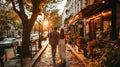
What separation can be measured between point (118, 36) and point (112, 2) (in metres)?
1.77

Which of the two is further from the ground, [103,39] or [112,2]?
[112,2]

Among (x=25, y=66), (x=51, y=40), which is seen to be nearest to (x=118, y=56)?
(x=25, y=66)

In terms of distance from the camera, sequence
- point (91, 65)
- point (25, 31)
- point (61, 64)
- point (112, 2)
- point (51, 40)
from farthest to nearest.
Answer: point (25, 31) < point (51, 40) < point (112, 2) < point (61, 64) < point (91, 65)

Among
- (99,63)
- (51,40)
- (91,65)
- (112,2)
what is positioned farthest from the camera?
(51,40)

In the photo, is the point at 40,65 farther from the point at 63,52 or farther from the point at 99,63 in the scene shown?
the point at 99,63

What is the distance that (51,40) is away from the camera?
15.4 meters

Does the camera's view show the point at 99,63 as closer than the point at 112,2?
Yes

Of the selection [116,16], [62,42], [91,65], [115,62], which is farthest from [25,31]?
[115,62]

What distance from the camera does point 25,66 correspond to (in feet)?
42.2

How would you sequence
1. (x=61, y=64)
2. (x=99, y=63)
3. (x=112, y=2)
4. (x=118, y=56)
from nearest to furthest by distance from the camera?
(x=118, y=56) → (x=99, y=63) → (x=61, y=64) → (x=112, y=2)

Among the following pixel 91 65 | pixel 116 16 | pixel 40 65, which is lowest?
pixel 40 65

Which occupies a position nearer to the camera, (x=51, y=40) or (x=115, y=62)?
(x=115, y=62)

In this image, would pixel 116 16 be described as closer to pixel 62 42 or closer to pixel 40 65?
pixel 62 42

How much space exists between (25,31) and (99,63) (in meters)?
11.7
